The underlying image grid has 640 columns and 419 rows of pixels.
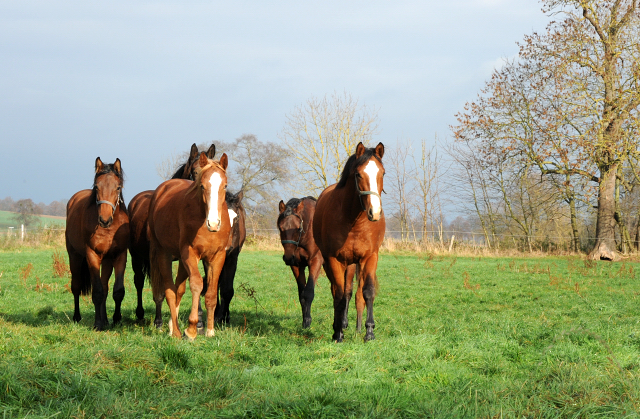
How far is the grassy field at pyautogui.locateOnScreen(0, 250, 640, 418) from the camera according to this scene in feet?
11.0

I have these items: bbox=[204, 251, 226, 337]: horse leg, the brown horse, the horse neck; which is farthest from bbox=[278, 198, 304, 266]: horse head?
the brown horse

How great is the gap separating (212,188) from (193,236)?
0.73 metres

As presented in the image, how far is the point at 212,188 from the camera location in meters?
5.61

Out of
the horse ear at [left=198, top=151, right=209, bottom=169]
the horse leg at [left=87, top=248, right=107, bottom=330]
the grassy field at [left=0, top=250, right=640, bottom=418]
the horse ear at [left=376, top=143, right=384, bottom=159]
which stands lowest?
the grassy field at [left=0, top=250, right=640, bottom=418]

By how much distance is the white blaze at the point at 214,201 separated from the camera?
539cm

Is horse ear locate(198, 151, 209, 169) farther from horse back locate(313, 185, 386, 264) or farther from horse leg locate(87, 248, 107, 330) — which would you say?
horse leg locate(87, 248, 107, 330)

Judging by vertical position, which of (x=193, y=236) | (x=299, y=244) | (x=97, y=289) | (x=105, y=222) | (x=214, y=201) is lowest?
(x=97, y=289)

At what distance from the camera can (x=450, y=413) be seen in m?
3.21

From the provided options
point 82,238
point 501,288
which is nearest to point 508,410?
point 82,238

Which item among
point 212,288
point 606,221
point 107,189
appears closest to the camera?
point 212,288

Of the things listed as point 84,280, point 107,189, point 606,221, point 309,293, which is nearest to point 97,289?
point 84,280

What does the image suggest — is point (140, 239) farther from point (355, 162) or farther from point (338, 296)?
point (355, 162)

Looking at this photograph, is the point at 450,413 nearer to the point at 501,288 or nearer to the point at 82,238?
the point at 82,238

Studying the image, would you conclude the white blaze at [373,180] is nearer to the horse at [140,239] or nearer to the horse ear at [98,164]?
the horse at [140,239]
